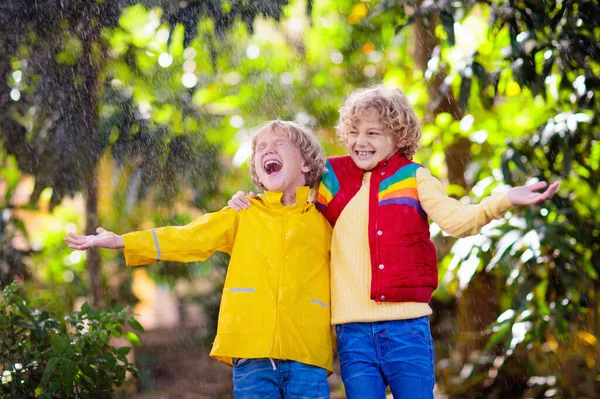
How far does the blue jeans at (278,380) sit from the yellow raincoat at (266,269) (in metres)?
0.04

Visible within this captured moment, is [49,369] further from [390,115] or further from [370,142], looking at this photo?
[390,115]

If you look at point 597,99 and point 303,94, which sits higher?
point 303,94

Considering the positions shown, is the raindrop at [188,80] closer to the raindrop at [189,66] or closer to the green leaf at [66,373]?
the raindrop at [189,66]

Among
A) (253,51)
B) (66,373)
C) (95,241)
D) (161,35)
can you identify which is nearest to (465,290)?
(161,35)

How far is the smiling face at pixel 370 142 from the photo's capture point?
2695mm

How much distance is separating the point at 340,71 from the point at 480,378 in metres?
3.03

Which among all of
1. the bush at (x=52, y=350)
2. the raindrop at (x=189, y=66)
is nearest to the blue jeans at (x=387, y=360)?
the bush at (x=52, y=350)

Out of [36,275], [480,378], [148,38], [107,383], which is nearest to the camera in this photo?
[107,383]

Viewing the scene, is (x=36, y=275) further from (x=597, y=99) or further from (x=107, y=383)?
(x=597, y=99)

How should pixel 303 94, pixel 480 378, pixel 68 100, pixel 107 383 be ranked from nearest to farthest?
pixel 107 383 → pixel 68 100 → pixel 480 378 → pixel 303 94

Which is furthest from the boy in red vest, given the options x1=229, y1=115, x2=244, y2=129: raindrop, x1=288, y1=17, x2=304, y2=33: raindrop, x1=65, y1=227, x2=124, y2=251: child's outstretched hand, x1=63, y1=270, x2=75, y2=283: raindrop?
x1=288, y1=17, x2=304, y2=33: raindrop

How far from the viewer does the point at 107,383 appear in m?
3.36

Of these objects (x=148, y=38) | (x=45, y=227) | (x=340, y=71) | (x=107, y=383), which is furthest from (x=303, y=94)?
(x=107, y=383)

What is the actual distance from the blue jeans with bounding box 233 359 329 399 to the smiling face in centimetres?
71
